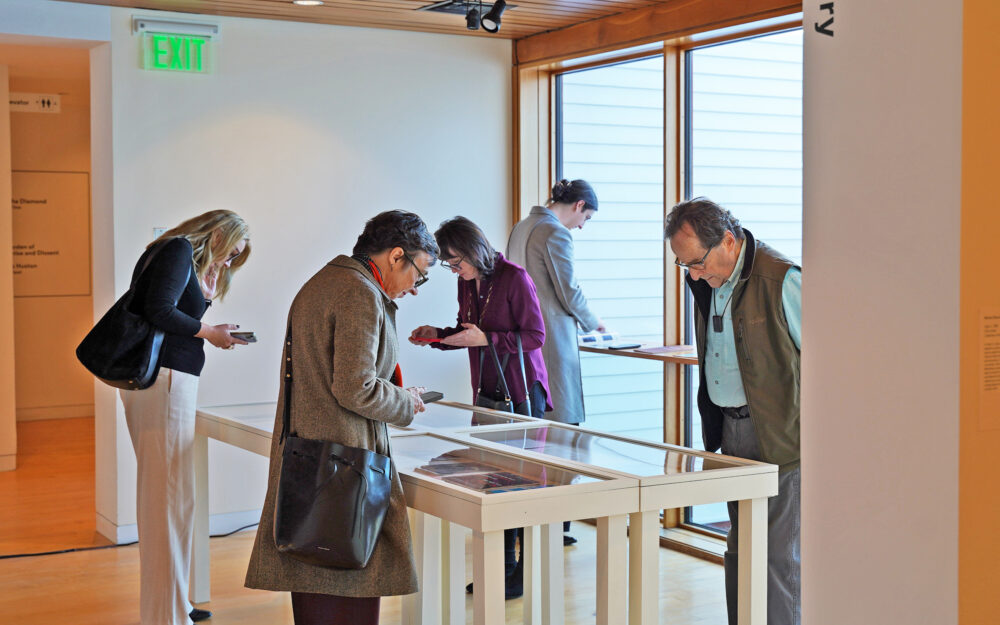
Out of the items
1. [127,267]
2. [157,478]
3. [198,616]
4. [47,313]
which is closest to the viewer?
[157,478]

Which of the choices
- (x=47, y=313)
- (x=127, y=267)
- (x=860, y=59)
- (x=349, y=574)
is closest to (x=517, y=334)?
(x=349, y=574)

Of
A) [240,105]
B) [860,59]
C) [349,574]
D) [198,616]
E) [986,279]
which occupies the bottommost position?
[198,616]

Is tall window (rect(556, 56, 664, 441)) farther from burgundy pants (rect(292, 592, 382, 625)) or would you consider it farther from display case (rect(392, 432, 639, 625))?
burgundy pants (rect(292, 592, 382, 625))

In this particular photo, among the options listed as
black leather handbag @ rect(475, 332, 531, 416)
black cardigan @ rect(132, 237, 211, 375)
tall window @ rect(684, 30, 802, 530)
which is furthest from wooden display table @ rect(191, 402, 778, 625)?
tall window @ rect(684, 30, 802, 530)

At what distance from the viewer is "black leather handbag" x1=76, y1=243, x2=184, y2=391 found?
378cm

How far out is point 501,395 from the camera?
453cm

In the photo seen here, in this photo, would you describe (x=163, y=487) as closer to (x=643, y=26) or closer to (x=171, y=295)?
(x=171, y=295)

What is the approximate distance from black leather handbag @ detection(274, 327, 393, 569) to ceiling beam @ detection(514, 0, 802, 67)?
115 inches

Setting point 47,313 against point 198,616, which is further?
point 47,313

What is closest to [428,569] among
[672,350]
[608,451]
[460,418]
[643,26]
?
[460,418]

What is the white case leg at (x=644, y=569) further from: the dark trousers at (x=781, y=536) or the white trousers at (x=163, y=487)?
the white trousers at (x=163, y=487)

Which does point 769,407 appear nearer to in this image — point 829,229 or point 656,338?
point 829,229

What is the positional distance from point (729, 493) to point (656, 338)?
9.44ft

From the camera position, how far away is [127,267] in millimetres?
5531
